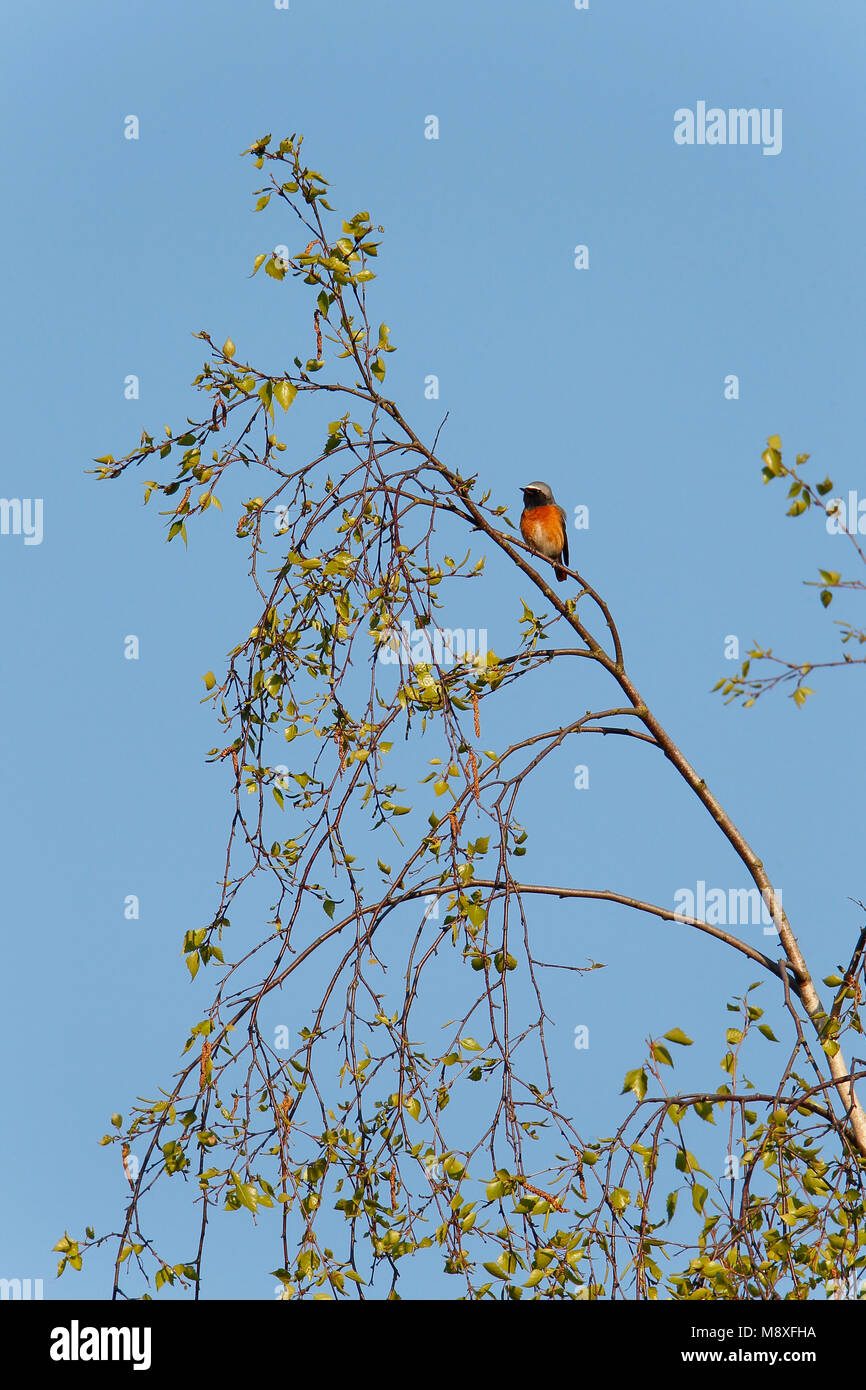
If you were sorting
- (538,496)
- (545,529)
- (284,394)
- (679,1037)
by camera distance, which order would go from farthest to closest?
(538,496), (545,529), (284,394), (679,1037)

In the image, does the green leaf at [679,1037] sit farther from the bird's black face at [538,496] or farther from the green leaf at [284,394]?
the bird's black face at [538,496]

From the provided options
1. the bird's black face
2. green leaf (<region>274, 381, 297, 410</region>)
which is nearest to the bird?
the bird's black face

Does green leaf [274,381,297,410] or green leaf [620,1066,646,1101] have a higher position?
green leaf [274,381,297,410]

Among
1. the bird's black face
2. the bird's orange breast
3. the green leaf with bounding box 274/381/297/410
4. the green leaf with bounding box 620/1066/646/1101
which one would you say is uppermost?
the bird's black face

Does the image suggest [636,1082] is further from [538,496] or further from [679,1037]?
[538,496]

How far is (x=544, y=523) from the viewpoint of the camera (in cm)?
720

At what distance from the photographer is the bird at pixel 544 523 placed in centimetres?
720

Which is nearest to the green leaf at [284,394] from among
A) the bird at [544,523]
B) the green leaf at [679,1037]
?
the green leaf at [679,1037]

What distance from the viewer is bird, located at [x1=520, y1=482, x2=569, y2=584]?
23.6ft

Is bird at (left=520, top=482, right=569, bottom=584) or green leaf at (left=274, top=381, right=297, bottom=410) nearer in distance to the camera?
green leaf at (left=274, top=381, right=297, bottom=410)

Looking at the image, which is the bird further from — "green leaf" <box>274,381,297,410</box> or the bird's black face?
"green leaf" <box>274,381,297,410</box>

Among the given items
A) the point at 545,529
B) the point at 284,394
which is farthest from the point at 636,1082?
the point at 545,529

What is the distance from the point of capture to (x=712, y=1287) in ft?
9.58
